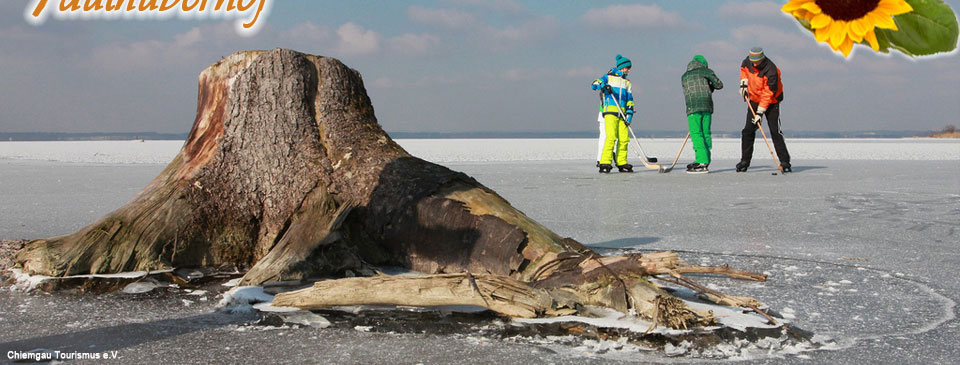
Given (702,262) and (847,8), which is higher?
(847,8)

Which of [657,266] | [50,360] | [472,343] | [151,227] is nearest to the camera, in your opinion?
[50,360]

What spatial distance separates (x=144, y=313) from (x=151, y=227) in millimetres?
1037

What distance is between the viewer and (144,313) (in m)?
2.90

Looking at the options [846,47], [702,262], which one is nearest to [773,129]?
[702,262]

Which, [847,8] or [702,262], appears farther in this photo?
[702,262]

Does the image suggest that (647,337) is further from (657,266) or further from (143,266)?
(143,266)

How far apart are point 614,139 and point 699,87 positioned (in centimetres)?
171

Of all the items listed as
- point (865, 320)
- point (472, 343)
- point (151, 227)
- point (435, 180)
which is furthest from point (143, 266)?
point (865, 320)

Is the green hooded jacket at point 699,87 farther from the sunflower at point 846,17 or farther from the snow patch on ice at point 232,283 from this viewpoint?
the sunflower at point 846,17

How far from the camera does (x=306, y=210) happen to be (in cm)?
391

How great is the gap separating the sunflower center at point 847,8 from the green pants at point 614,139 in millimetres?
10881

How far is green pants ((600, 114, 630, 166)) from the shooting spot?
439 inches

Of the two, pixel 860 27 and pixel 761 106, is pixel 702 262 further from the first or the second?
pixel 761 106

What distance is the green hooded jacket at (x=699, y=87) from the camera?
1159cm
